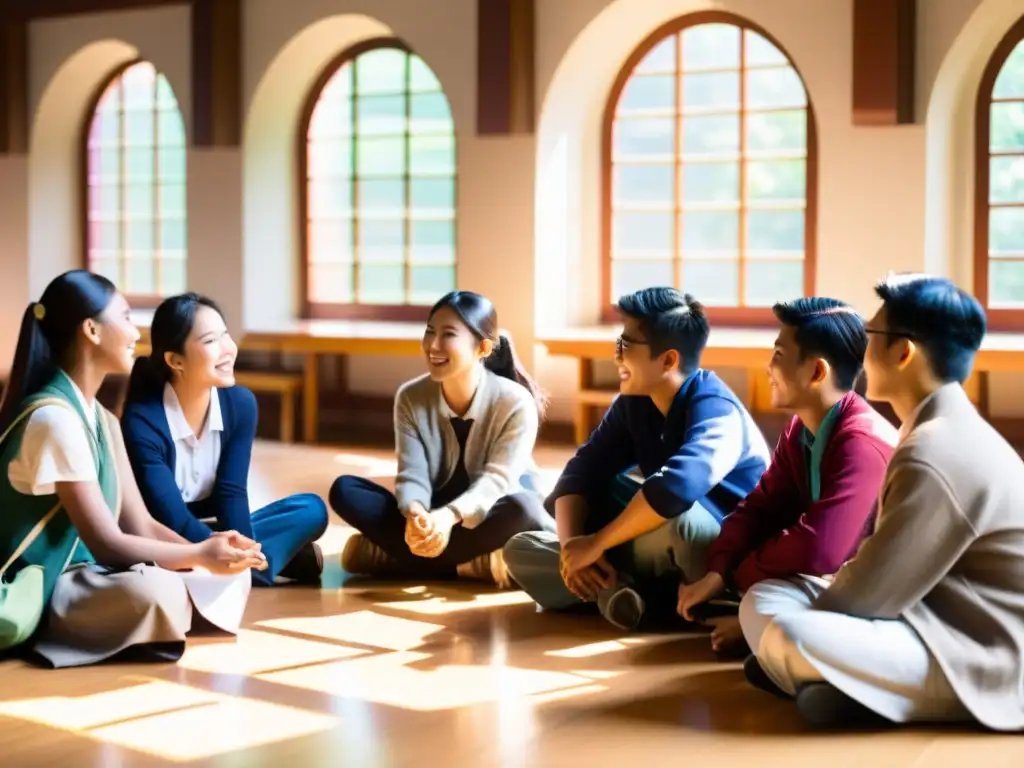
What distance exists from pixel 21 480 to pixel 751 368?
4202mm

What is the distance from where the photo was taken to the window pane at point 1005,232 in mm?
6848

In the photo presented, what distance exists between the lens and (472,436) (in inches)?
163

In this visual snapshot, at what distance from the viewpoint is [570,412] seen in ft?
25.0

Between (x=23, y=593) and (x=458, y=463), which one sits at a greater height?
(x=458, y=463)

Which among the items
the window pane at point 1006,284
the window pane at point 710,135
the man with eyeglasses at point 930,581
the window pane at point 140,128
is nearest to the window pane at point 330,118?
the window pane at point 140,128

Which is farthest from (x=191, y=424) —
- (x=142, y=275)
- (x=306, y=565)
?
(x=142, y=275)

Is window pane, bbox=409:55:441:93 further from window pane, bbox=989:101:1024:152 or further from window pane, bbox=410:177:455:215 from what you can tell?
window pane, bbox=989:101:1024:152

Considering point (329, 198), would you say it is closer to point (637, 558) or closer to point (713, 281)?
point (713, 281)

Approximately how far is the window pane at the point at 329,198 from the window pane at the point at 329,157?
0.19 feet

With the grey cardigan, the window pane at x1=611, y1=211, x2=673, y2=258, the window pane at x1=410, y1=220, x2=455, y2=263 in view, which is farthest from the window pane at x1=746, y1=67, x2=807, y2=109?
the grey cardigan

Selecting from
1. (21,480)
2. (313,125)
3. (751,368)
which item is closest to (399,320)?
(313,125)

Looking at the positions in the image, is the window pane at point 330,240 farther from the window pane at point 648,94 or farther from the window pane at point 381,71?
the window pane at point 648,94

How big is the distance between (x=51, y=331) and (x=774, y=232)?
4789 mm

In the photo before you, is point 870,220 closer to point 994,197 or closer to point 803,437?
point 994,197
